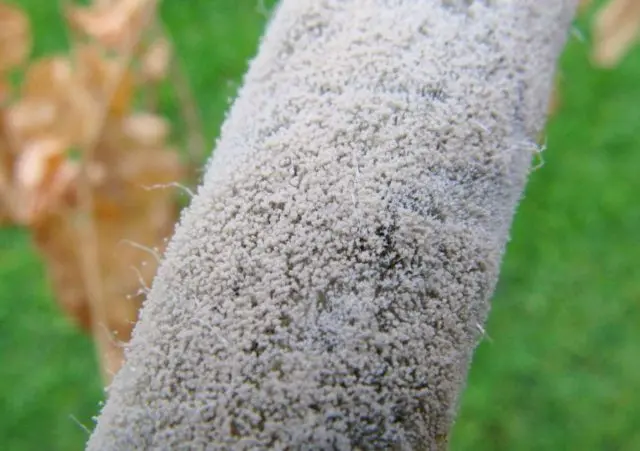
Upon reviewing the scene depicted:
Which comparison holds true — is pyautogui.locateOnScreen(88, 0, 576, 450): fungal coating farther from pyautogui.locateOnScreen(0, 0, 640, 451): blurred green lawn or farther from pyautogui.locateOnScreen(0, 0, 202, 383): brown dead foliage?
pyautogui.locateOnScreen(0, 0, 640, 451): blurred green lawn

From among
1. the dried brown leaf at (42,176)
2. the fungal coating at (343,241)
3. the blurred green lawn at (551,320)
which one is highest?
the fungal coating at (343,241)

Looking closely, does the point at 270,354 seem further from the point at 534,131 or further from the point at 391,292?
the point at 534,131

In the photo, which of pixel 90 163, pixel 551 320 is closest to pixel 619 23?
pixel 90 163

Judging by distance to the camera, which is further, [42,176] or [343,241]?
[42,176]

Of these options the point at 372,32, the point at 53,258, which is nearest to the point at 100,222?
the point at 53,258

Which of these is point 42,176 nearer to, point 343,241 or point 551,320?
point 343,241

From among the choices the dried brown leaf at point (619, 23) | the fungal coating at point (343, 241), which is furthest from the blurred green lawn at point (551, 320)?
the fungal coating at point (343, 241)

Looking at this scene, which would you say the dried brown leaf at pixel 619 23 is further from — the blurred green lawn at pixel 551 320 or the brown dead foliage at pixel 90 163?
the blurred green lawn at pixel 551 320
